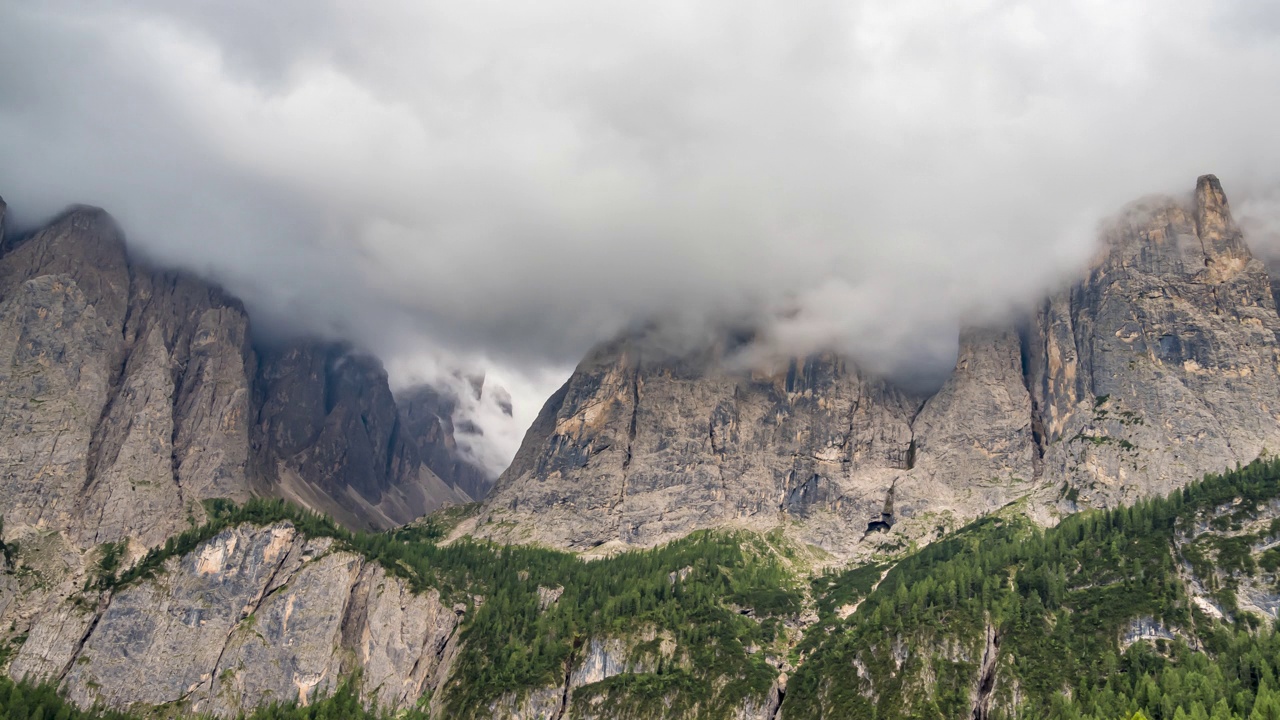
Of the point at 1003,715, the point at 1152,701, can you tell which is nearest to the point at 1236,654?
the point at 1152,701

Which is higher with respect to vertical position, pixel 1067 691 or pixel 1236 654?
pixel 1236 654

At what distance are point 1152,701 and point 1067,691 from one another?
23.4 m

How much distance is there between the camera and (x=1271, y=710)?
15650 centimetres

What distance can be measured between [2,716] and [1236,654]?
26937cm

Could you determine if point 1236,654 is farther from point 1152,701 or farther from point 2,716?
point 2,716

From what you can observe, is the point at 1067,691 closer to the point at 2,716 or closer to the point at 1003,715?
the point at 1003,715

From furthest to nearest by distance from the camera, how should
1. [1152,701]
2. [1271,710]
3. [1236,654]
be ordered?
[1236,654] → [1152,701] → [1271,710]

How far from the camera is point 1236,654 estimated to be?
623 ft

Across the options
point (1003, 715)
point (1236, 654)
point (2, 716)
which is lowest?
point (2, 716)

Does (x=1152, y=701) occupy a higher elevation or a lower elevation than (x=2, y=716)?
higher

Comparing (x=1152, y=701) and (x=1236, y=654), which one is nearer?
(x=1152, y=701)

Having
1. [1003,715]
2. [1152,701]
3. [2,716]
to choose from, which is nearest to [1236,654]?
[1152,701]

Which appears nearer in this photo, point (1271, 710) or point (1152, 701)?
point (1271, 710)

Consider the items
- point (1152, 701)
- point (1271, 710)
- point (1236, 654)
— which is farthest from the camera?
point (1236, 654)
